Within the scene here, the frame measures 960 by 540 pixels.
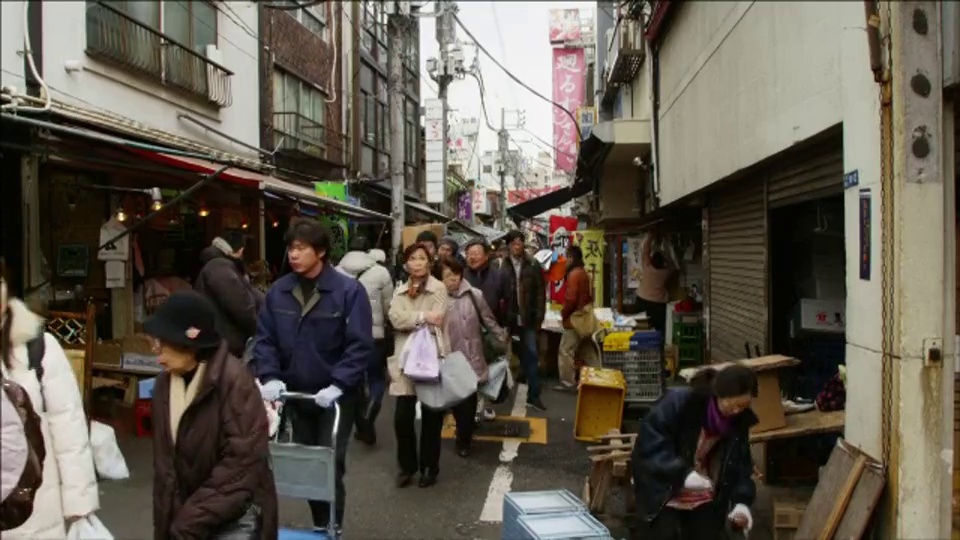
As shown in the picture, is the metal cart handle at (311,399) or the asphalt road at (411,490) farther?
the asphalt road at (411,490)

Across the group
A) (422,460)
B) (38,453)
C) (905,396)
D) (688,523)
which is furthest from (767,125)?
(38,453)

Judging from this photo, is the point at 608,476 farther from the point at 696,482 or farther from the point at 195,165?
the point at 195,165

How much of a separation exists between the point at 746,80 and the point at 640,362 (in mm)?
3124

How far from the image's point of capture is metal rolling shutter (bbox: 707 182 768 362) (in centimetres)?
694

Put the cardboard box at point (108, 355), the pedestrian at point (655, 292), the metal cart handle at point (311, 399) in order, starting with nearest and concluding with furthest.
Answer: the metal cart handle at point (311, 399), the cardboard box at point (108, 355), the pedestrian at point (655, 292)

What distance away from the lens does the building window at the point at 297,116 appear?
14869 mm

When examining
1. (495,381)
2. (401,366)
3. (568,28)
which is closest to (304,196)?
(495,381)

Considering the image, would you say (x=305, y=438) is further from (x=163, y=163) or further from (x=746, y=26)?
(x=746, y=26)

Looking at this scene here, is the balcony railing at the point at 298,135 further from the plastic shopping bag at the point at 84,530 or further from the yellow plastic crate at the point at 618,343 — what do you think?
the plastic shopping bag at the point at 84,530

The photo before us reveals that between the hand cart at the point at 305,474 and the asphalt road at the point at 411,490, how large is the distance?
1499mm

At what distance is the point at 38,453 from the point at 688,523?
3.15 meters

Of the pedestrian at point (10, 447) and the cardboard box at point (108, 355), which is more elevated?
the pedestrian at point (10, 447)

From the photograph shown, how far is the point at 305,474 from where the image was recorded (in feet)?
11.9

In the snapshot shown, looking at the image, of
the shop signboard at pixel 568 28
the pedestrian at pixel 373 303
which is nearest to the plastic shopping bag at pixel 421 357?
the pedestrian at pixel 373 303
